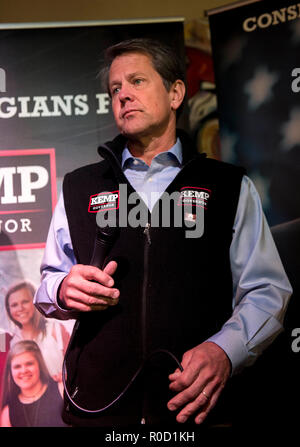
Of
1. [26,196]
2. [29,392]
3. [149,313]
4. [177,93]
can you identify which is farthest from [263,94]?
[29,392]

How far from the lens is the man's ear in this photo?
198 cm

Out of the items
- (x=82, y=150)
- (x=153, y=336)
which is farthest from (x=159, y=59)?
(x=153, y=336)

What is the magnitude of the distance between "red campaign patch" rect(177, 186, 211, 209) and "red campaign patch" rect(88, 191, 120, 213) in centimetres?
24

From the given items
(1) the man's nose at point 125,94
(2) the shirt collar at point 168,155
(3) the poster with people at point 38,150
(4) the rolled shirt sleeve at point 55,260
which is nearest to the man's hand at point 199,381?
(4) the rolled shirt sleeve at point 55,260

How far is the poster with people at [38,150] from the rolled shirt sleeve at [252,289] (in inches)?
39.3

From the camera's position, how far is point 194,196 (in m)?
1.76

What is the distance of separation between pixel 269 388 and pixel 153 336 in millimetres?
894

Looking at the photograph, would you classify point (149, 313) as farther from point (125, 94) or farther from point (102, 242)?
point (125, 94)

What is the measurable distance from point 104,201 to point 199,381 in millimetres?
738

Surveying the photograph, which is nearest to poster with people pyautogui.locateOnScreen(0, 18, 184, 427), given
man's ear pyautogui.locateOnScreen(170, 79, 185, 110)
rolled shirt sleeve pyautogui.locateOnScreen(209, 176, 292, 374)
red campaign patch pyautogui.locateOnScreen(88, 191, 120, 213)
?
man's ear pyautogui.locateOnScreen(170, 79, 185, 110)

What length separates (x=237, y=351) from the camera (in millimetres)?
1520

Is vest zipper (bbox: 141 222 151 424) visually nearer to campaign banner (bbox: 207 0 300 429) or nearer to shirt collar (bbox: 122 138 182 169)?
shirt collar (bbox: 122 138 182 169)

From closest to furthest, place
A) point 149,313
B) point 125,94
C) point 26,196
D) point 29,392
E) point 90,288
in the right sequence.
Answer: point 90,288, point 149,313, point 125,94, point 29,392, point 26,196

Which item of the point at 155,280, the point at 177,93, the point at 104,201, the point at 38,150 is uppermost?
the point at 177,93
